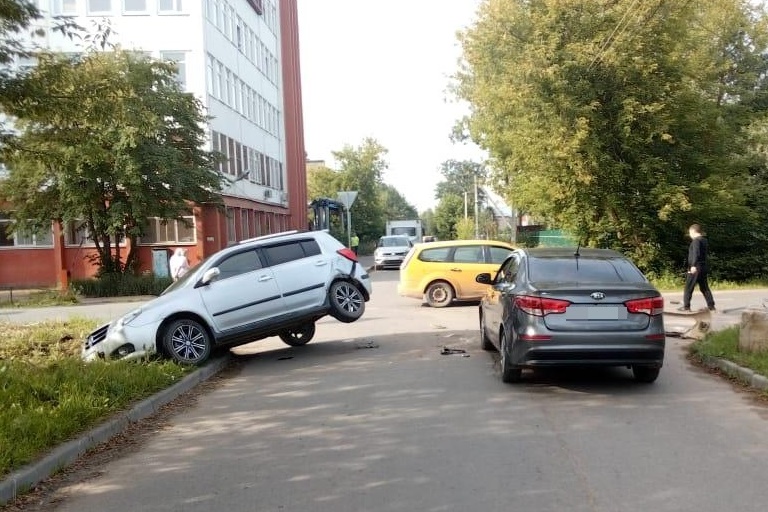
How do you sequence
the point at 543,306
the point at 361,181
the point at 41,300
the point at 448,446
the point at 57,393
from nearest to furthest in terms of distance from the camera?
the point at 448,446, the point at 57,393, the point at 543,306, the point at 41,300, the point at 361,181

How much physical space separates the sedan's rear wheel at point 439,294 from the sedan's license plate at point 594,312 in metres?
9.64

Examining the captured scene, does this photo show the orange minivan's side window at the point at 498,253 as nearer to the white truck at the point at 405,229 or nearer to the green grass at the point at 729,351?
the green grass at the point at 729,351

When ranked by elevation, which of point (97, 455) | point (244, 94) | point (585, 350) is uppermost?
point (244, 94)

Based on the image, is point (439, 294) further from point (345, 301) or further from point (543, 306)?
point (543, 306)

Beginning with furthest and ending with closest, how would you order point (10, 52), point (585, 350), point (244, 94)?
point (244, 94)
point (10, 52)
point (585, 350)

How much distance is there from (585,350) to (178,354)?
5.43 meters

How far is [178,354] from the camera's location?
31.7 ft

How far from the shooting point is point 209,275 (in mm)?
10047

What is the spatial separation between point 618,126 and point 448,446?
54.3 ft

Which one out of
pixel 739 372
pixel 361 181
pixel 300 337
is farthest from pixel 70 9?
pixel 361 181

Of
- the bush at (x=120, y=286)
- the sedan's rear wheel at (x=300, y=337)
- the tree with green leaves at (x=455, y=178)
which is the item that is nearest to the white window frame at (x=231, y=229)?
the bush at (x=120, y=286)

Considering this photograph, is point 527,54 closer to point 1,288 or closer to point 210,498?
point 210,498

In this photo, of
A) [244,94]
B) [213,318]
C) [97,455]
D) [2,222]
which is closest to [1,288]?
[2,222]

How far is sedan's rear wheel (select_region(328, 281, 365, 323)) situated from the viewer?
10.9 m
